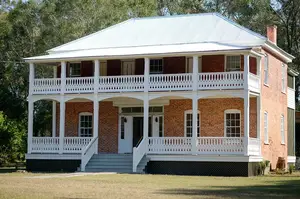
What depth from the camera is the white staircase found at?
33094 millimetres

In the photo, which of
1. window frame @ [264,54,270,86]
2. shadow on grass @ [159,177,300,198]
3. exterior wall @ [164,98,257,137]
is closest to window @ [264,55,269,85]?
window frame @ [264,54,270,86]

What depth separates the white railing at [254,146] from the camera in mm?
32594

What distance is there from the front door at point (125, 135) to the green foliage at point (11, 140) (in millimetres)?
8015

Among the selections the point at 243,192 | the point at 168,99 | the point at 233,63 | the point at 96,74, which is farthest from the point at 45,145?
the point at 243,192

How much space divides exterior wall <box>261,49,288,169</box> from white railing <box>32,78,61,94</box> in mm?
10332

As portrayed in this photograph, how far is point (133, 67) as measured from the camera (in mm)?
37781

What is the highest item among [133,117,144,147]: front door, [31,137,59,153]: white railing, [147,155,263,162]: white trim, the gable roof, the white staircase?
the gable roof

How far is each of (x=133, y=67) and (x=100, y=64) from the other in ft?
6.37

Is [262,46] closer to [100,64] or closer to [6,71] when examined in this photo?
[100,64]

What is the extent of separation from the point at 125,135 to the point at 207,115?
481 centimetres

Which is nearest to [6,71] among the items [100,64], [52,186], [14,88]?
[14,88]

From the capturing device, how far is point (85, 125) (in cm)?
3872

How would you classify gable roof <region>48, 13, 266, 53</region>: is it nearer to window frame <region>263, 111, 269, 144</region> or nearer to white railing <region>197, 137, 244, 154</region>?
window frame <region>263, 111, 269, 144</region>

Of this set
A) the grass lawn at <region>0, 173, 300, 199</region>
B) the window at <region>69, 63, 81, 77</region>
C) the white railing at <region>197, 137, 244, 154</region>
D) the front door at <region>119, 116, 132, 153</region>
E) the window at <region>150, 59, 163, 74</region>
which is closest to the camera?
the grass lawn at <region>0, 173, 300, 199</region>
